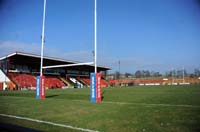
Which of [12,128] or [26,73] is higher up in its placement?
[26,73]

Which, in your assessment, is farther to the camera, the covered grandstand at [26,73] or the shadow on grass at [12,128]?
the covered grandstand at [26,73]

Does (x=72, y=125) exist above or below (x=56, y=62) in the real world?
below

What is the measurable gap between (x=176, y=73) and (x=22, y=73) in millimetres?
46786

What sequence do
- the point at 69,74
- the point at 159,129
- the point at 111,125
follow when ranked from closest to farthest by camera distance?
the point at 159,129 → the point at 111,125 → the point at 69,74

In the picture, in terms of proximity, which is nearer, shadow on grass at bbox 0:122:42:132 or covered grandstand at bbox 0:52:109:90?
shadow on grass at bbox 0:122:42:132

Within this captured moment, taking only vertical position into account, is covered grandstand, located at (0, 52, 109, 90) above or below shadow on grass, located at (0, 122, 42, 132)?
above

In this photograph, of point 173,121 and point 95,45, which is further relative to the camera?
point 95,45

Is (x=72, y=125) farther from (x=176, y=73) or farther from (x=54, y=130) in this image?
(x=176, y=73)

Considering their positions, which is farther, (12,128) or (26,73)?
(26,73)

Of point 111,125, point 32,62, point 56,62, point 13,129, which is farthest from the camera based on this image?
point 56,62

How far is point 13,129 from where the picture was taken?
156 inches

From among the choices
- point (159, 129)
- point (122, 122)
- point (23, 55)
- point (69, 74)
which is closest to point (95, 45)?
point (122, 122)

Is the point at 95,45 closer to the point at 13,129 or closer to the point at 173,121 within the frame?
the point at 173,121

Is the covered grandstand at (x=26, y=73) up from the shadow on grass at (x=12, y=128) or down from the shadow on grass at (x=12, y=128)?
up
